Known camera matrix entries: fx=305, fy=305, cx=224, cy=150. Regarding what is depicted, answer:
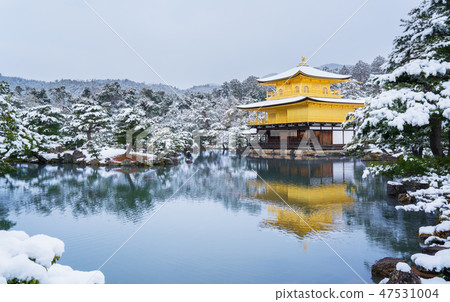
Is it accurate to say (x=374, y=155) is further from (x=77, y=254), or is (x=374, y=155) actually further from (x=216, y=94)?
(x=216, y=94)

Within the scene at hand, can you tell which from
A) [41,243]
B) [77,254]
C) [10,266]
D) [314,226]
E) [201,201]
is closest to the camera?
[10,266]

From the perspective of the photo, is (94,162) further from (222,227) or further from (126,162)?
(222,227)

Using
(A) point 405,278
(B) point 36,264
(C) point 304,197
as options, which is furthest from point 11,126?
(C) point 304,197

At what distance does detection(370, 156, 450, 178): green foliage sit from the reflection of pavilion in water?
4.94 feet

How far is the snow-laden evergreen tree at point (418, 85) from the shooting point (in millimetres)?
5793

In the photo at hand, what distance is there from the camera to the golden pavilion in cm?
2619

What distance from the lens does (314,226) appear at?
6758 millimetres

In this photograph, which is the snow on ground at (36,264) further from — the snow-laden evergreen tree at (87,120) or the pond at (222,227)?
the snow-laden evergreen tree at (87,120)

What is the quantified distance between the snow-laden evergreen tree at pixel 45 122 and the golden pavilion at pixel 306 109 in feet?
56.5

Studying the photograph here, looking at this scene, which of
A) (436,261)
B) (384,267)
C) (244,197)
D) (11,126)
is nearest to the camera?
(436,261)

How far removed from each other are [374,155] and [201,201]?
16.5 meters

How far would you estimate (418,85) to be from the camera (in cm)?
693

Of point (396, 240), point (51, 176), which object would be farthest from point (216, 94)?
point (396, 240)

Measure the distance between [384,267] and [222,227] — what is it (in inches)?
141
